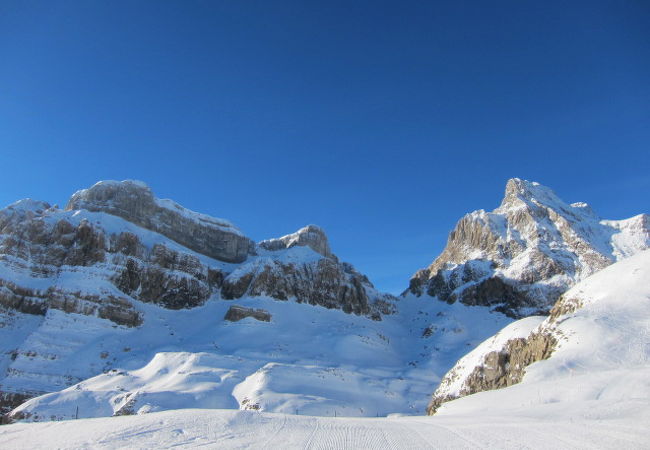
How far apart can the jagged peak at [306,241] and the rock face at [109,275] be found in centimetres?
1326

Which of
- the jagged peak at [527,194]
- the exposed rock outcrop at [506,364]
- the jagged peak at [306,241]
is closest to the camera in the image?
the exposed rock outcrop at [506,364]

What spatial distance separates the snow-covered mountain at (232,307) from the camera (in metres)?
48.9

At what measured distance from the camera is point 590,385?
17.3m

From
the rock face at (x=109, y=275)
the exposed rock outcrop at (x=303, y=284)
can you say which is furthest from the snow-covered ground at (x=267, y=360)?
the exposed rock outcrop at (x=303, y=284)

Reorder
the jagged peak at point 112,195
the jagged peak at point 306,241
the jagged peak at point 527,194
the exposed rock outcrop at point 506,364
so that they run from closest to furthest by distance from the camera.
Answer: the exposed rock outcrop at point 506,364 < the jagged peak at point 112,195 < the jagged peak at point 306,241 < the jagged peak at point 527,194

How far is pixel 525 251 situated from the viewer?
107250 millimetres

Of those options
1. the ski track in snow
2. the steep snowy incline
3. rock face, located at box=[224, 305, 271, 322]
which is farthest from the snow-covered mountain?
the ski track in snow

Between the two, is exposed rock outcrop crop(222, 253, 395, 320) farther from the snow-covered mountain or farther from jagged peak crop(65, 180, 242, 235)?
jagged peak crop(65, 180, 242, 235)

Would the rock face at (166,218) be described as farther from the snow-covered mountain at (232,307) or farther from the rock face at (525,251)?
the rock face at (525,251)

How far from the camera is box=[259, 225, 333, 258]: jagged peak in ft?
389

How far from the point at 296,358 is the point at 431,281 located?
7058 centimetres

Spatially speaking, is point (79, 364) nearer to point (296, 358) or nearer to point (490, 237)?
point (296, 358)

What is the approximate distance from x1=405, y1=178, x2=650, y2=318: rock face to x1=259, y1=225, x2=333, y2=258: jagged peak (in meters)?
28.8

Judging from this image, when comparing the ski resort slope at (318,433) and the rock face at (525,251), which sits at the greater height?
the rock face at (525,251)
